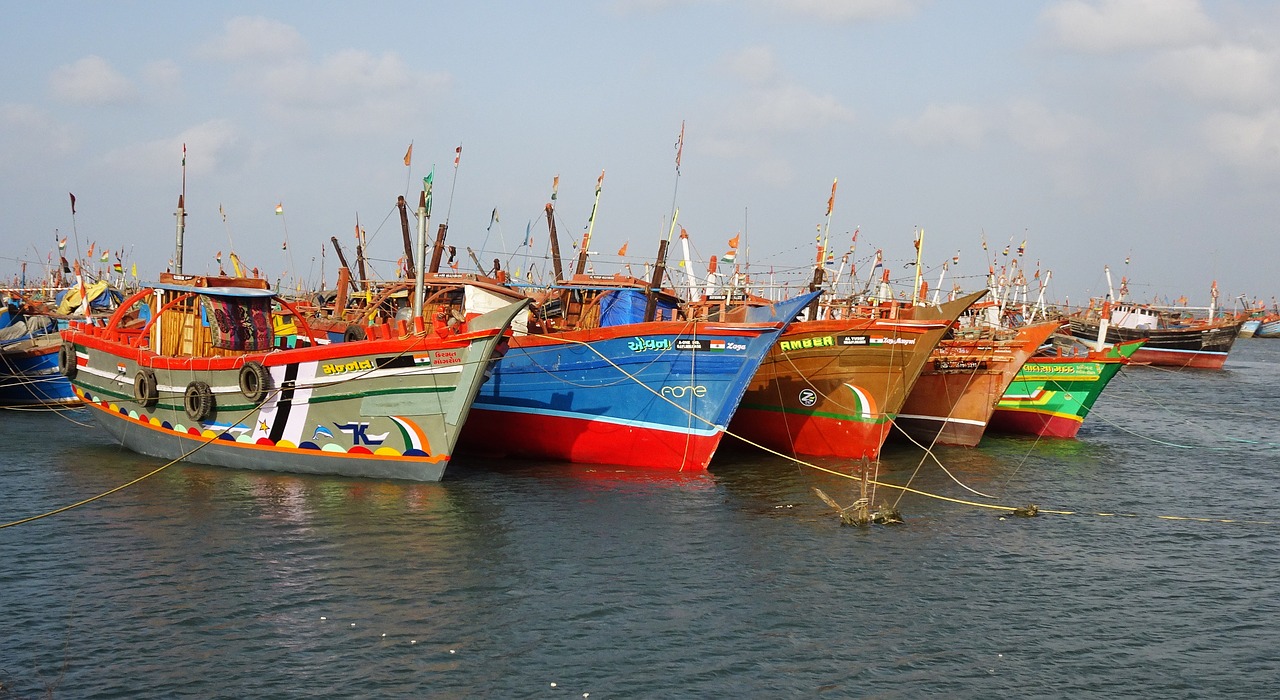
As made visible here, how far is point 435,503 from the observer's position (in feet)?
Answer: 61.3

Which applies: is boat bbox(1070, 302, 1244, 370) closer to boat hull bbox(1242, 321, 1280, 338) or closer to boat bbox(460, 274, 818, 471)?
boat bbox(460, 274, 818, 471)

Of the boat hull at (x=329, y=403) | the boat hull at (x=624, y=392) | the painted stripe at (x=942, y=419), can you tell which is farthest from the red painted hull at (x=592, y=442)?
the painted stripe at (x=942, y=419)

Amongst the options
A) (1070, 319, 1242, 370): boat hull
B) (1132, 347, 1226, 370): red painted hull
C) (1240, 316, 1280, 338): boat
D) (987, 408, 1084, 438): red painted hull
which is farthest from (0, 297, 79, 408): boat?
(1240, 316, 1280, 338): boat

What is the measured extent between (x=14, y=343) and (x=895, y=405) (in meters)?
25.1

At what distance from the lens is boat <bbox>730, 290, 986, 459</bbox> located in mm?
24656

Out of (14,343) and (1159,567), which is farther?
(14,343)

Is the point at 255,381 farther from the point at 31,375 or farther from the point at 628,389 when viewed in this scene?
the point at 31,375

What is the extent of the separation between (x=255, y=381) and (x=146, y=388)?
3.15 metres

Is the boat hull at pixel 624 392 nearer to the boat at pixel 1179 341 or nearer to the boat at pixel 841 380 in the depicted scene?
the boat at pixel 841 380

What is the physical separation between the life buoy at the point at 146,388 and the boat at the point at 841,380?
Result: 12.9 metres

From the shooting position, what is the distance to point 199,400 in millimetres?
20484

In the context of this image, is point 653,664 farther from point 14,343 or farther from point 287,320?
point 14,343

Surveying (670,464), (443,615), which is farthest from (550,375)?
(443,615)

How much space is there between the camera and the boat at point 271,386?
18.8m
